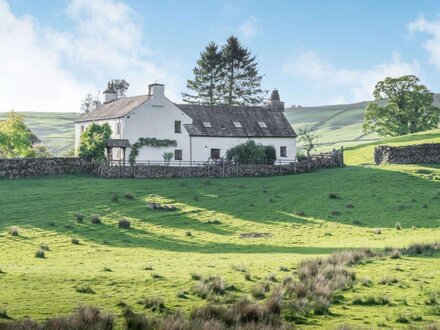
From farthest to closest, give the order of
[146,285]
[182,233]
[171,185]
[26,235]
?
[171,185] < [182,233] < [26,235] < [146,285]

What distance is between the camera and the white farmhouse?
252ft

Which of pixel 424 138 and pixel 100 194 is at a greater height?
pixel 424 138

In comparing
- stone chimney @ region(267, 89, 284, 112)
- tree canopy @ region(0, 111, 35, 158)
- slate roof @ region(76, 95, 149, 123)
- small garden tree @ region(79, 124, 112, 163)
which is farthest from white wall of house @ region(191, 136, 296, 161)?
tree canopy @ region(0, 111, 35, 158)

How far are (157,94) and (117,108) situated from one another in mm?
7090

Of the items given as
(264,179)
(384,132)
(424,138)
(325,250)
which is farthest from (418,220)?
(384,132)

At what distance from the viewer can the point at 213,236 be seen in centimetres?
4288

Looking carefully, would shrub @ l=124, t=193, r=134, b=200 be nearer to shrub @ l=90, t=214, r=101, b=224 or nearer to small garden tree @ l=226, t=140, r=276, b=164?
shrub @ l=90, t=214, r=101, b=224

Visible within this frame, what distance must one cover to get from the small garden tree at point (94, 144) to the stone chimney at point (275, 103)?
79.7 ft

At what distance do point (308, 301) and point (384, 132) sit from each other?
93.0 m

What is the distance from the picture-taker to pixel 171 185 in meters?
61.8

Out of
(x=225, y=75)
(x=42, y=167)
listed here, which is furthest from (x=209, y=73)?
(x=42, y=167)

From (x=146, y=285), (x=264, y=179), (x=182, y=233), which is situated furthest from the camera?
(x=264, y=179)

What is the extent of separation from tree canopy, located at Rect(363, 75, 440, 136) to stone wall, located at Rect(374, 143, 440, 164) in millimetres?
31408

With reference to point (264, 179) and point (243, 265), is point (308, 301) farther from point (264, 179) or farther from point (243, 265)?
point (264, 179)
